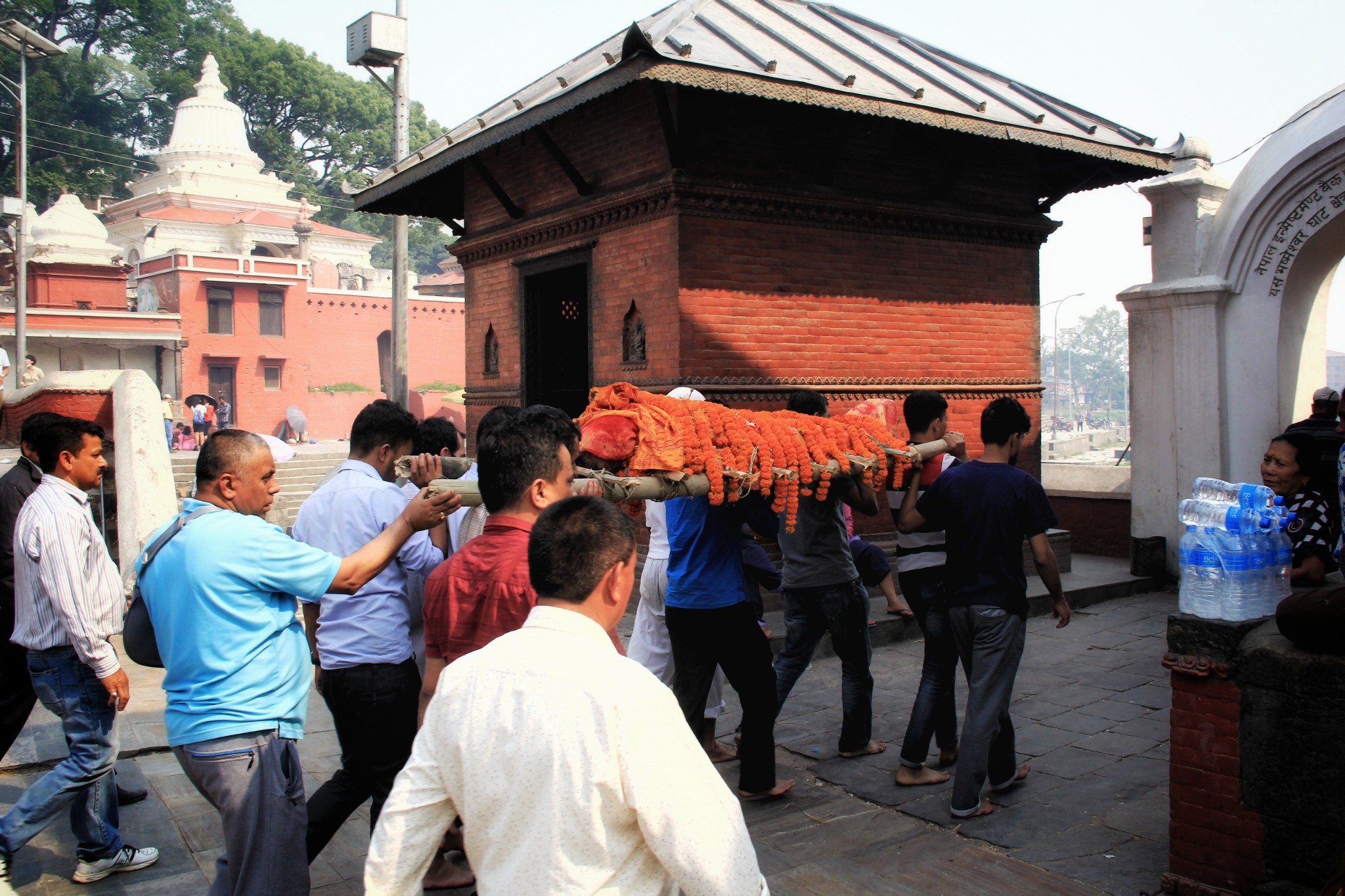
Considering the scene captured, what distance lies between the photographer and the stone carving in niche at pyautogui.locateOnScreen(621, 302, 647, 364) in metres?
8.48

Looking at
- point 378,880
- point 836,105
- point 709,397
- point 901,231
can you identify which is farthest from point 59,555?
point 901,231

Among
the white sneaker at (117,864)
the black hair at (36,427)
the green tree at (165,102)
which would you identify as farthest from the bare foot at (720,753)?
the green tree at (165,102)

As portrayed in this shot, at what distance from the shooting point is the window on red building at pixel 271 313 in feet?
116

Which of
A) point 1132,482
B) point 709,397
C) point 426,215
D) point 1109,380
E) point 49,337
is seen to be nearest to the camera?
point 709,397

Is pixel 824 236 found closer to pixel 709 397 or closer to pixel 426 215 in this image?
pixel 709 397

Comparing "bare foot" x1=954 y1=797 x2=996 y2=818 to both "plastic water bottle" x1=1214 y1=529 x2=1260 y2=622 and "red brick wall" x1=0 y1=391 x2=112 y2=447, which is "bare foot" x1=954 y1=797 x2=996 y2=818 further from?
"red brick wall" x1=0 y1=391 x2=112 y2=447

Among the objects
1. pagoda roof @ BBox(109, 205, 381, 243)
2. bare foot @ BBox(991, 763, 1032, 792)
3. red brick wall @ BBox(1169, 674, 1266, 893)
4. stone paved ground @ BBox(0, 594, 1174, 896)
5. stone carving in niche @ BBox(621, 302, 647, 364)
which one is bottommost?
stone paved ground @ BBox(0, 594, 1174, 896)

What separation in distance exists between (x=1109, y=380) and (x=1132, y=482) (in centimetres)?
11237

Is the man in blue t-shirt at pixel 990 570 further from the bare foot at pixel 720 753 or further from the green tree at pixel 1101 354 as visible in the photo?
the green tree at pixel 1101 354

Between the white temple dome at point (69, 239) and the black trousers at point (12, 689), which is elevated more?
the white temple dome at point (69, 239)

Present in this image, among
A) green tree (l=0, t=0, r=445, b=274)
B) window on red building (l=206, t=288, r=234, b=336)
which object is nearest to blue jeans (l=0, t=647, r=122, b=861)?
window on red building (l=206, t=288, r=234, b=336)

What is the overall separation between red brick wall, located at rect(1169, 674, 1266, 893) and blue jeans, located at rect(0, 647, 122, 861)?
4.24m

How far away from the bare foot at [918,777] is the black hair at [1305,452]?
2.29 metres

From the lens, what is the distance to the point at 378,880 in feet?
6.35
